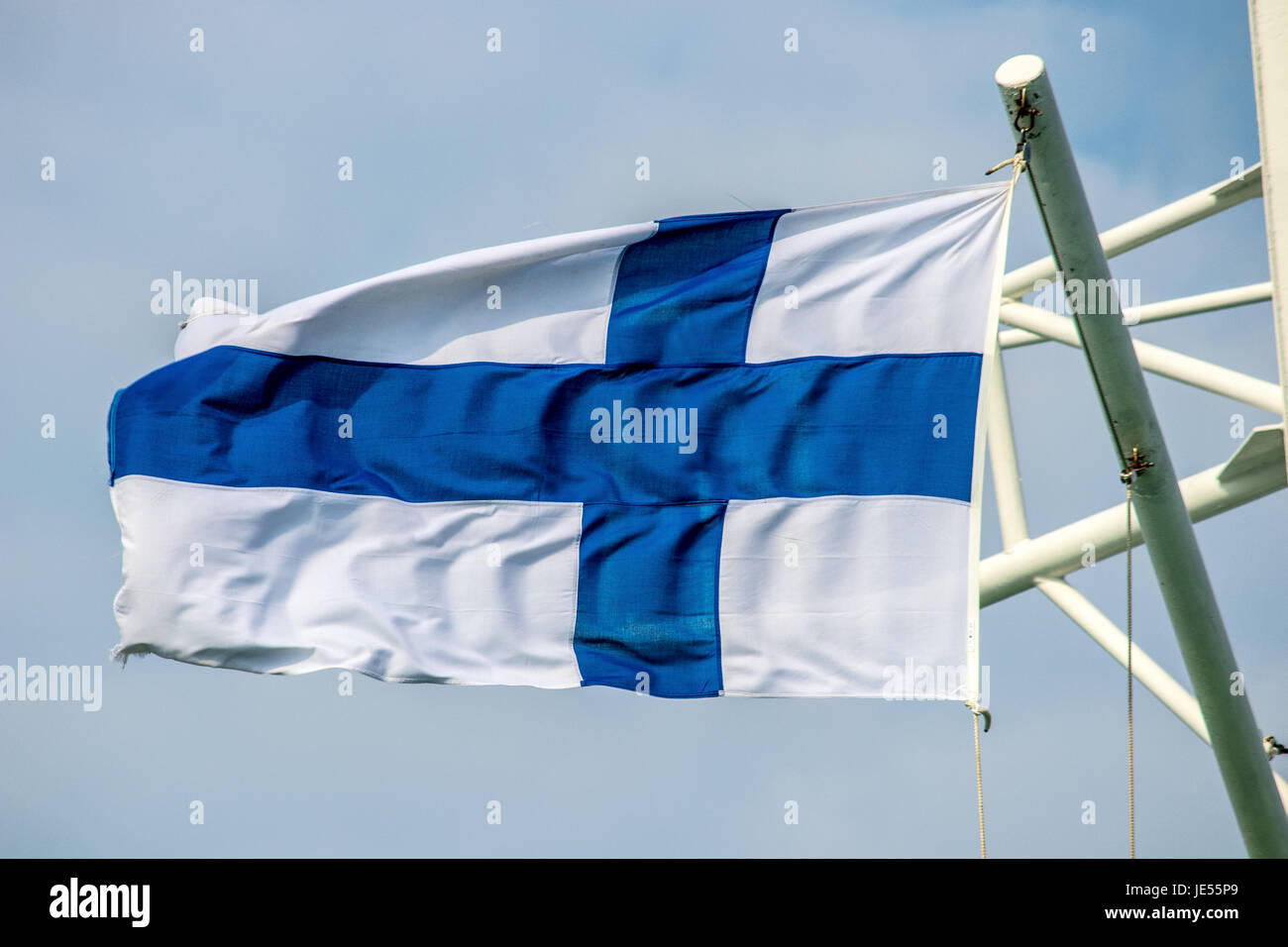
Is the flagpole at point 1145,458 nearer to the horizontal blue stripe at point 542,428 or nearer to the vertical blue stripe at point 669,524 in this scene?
the horizontal blue stripe at point 542,428

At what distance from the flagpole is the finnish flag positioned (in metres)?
1.01

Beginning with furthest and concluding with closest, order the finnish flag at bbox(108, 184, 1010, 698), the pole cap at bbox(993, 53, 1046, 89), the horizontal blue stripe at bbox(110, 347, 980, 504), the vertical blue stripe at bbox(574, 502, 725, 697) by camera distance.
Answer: the vertical blue stripe at bbox(574, 502, 725, 697), the horizontal blue stripe at bbox(110, 347, 980, 504), the finnish flag at bbox(108, 184, 1010, 698), the pole cap at bbox(993, 53, 1046, 89)

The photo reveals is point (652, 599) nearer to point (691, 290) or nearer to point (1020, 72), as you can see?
point (691, 290)

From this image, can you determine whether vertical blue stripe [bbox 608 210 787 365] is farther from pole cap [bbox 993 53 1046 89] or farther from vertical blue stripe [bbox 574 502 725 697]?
pole cap [bbox 993 53 1046 89]

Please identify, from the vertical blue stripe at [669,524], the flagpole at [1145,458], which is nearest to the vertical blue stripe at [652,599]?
the vertical blue stripe at [669,524]

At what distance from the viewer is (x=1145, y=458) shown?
10391 mm

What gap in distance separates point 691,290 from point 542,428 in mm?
1391

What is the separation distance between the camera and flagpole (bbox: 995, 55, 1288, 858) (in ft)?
31.1

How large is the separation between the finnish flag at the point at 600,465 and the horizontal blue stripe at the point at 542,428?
20mm

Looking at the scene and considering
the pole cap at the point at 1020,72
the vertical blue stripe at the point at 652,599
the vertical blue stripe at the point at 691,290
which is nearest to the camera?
the pole cap at the point at 1020,72

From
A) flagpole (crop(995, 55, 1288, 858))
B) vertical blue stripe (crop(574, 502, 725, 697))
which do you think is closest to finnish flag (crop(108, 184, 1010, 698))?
vertical blue stripe (crop(574, 502, 725, 697))

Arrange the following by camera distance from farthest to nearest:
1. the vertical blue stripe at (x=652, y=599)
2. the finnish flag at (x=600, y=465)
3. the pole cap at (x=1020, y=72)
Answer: the vertical blue stripe at (x=652, y=599) < the finnish flag at (x=600, y=465) < the pole cap at (x=1020, y=72)

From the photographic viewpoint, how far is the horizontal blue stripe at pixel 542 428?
11.1 m

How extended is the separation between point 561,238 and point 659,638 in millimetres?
2886
